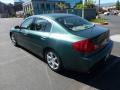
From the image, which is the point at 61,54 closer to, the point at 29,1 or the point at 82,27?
the point at 82,27

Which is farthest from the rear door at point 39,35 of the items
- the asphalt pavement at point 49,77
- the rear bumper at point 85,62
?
the rear bumper at point 85,62

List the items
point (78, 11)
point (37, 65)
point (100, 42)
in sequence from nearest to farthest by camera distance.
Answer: point (100, 42) → point (37, 65) → point (78, 11)

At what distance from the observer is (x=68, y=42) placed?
4.54 meters

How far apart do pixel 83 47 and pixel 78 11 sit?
82.9ft

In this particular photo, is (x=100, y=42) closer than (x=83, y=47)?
No

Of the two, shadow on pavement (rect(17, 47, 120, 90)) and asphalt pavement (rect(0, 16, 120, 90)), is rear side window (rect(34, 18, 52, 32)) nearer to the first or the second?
asphalt pavement (rect(0, 16, 120, 90))

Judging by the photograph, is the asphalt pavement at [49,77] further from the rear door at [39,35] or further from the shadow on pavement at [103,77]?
the rear door at [39,35]

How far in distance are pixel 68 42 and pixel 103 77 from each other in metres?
1.27

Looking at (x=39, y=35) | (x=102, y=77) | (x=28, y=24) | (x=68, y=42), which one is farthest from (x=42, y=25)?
(x=102, y=77)

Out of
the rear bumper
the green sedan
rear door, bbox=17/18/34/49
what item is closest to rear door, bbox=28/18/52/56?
the green sedan

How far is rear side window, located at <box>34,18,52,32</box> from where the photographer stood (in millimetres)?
5432

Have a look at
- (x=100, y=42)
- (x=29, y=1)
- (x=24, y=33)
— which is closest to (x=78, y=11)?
(x=24, y=33)

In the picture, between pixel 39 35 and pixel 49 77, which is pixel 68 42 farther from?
pixel 39 35

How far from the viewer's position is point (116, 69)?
525 centimetres
